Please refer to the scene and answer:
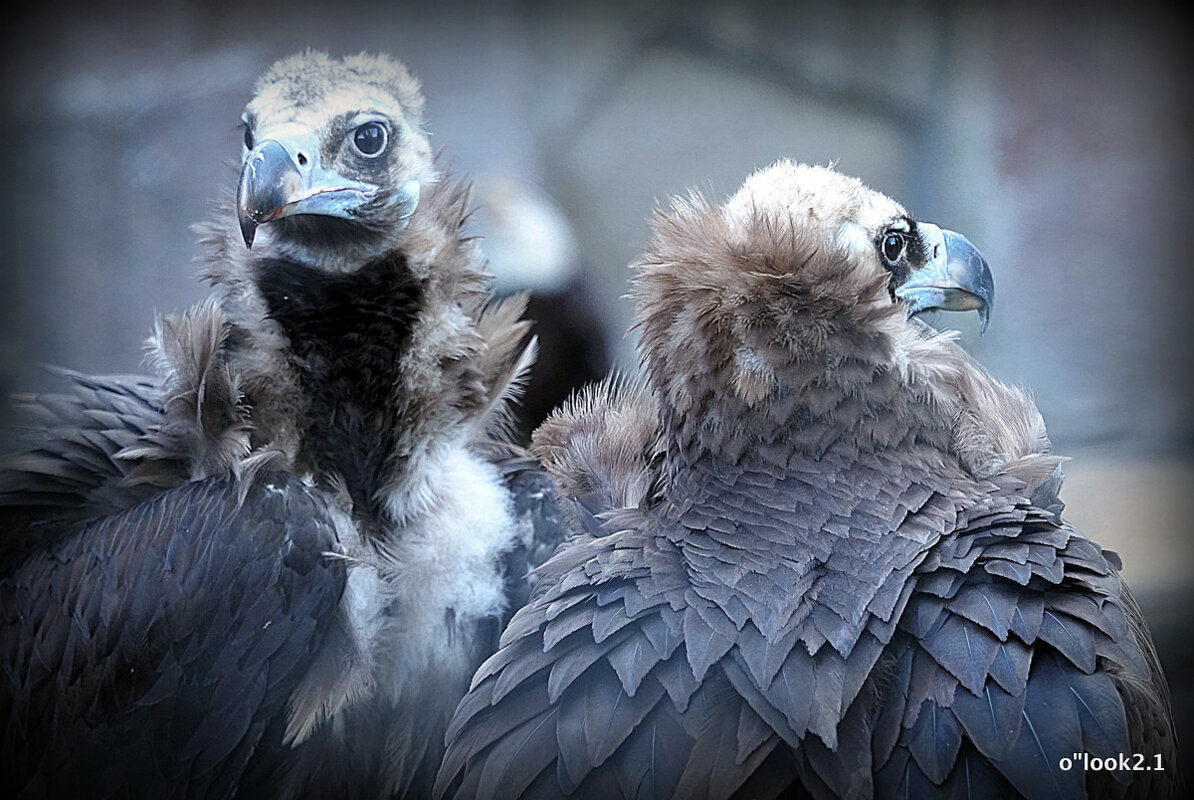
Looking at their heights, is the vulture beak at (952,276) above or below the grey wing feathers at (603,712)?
above

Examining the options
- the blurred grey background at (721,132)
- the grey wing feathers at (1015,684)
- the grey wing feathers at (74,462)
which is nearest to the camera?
the grey wing feathers at (1015,684)

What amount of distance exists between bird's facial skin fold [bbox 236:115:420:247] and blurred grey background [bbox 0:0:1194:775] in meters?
0.07

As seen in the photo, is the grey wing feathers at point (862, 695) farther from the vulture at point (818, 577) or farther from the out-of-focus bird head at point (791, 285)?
the out-of-focus bird head at point (791, 285)

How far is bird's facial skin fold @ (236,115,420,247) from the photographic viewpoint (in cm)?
92

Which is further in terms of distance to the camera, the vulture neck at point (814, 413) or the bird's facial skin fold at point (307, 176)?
the vulture neck at point (814, 413)

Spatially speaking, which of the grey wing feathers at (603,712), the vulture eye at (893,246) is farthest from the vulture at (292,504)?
the vulture eye at (893,246)

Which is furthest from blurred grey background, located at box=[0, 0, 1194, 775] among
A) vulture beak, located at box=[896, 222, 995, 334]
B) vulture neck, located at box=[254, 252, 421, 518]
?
vulture neck, located at box=[254, 252, 421, 518]

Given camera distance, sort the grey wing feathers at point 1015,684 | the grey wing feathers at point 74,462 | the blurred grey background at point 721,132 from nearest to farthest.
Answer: the grey wing feathers at point 1015,684 → the blurred grey background at point 721,132 → the grey wing feathers at point 74,462

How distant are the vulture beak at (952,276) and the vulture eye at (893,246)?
24 millimetres

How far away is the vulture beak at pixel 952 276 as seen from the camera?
3.47 ft

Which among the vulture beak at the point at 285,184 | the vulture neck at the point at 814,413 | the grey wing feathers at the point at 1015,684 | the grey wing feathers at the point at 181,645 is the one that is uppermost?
the vulture beak at the point at 285,184

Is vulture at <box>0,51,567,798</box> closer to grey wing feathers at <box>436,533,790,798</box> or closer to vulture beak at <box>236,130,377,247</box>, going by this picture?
vulture beak at <box>236,130,377,247</box>

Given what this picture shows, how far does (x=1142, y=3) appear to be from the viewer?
100cm

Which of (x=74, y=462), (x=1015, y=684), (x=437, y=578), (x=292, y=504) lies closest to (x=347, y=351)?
(x=292, y=504)
